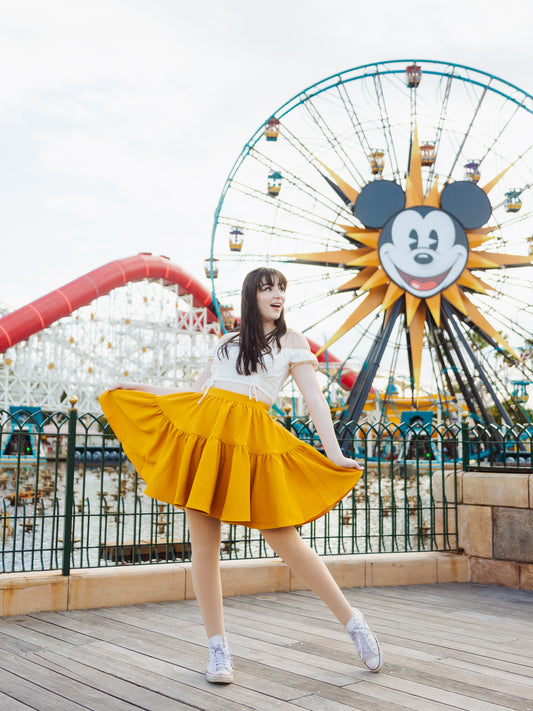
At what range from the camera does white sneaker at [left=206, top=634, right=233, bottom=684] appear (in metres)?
2.65

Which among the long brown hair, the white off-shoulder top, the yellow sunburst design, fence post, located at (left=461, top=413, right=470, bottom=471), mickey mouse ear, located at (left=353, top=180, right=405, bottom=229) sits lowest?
fence post, located at (left=461, top=413, right=470, bottom=471)

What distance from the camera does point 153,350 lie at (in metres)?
36.7

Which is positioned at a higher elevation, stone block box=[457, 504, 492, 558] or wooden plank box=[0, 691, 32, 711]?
stone block box=[457, 504, 492, 558]

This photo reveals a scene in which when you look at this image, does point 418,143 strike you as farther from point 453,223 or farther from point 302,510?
point 302,510

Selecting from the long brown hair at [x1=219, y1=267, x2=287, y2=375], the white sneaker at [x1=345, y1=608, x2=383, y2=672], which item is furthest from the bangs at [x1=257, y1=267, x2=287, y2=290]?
the white sneaker at [x1=345, y1=608, x2=383, y2=672]

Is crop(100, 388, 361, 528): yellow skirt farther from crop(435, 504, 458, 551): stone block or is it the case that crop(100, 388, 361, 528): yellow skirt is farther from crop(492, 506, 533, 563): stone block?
crop(435, 504, 458, 551): stone block

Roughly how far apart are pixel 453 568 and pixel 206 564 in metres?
2.98

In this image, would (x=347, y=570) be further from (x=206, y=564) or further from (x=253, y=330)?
(x=253, y=330)

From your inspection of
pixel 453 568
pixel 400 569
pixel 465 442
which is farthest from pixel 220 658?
pixel 465 442

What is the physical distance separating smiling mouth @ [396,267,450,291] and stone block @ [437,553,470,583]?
1142 centimetres

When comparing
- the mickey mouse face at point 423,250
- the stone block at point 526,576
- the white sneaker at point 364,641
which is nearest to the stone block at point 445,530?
the stone block at point 526,576

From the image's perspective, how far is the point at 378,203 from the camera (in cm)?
1638

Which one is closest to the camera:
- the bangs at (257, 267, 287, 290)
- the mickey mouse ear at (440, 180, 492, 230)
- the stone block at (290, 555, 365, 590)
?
the bangs at (257, 267, 287, 290)

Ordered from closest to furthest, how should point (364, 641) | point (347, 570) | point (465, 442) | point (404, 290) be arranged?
point (364, 641)
point (347, 570)
point (465, 442)
point (404, 290)
